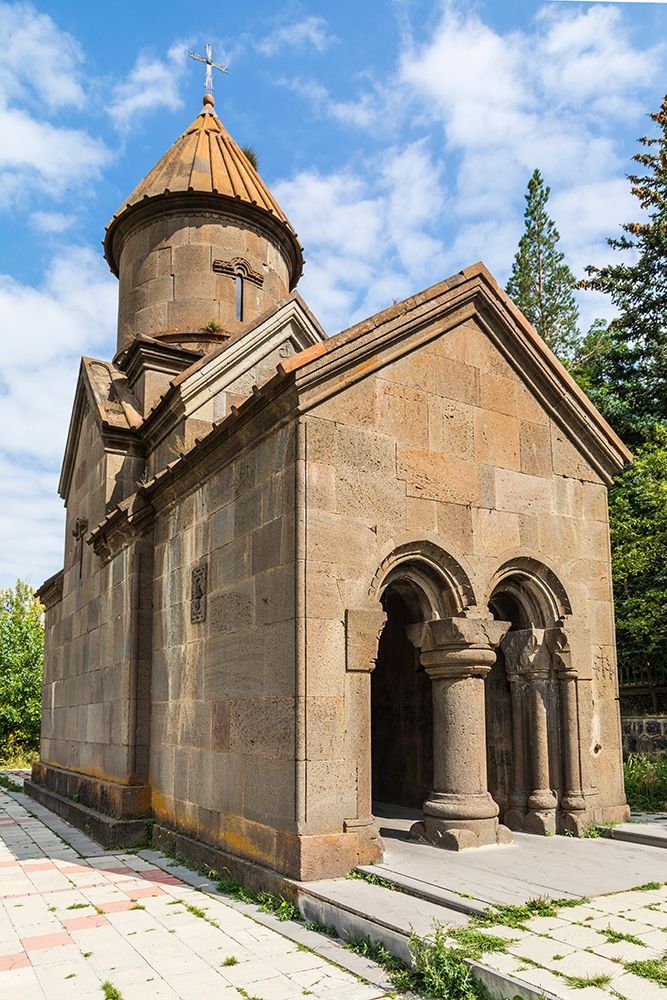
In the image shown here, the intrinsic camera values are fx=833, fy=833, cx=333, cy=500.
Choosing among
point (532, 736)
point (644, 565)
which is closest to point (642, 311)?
point (644, 565)

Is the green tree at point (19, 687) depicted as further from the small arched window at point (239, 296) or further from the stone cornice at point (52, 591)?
the small arched window at point (239, 296)

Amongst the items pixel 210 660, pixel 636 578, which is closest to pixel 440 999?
pixel 210 660

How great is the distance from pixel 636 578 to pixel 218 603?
40.6ft

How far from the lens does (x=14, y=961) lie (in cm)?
504

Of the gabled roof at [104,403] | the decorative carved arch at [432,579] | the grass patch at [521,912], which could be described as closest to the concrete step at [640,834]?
the grass patch at [521,912]

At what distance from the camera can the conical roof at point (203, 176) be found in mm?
13047

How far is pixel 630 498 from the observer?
1847 cm

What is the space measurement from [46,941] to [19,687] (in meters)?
16.8

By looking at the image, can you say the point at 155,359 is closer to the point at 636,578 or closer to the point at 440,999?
the point at 440,999

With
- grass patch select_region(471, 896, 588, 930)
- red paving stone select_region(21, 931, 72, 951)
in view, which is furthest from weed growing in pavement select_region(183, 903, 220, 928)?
grass patch select_region(471, 896, 588, 930)

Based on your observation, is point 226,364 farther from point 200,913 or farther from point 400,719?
point 200,913

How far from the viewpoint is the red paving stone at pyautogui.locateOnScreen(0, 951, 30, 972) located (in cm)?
493

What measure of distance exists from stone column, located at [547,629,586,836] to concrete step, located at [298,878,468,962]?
2607mm

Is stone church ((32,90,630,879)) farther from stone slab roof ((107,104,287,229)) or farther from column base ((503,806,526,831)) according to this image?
stone slab roof ((107,104,287,229))
